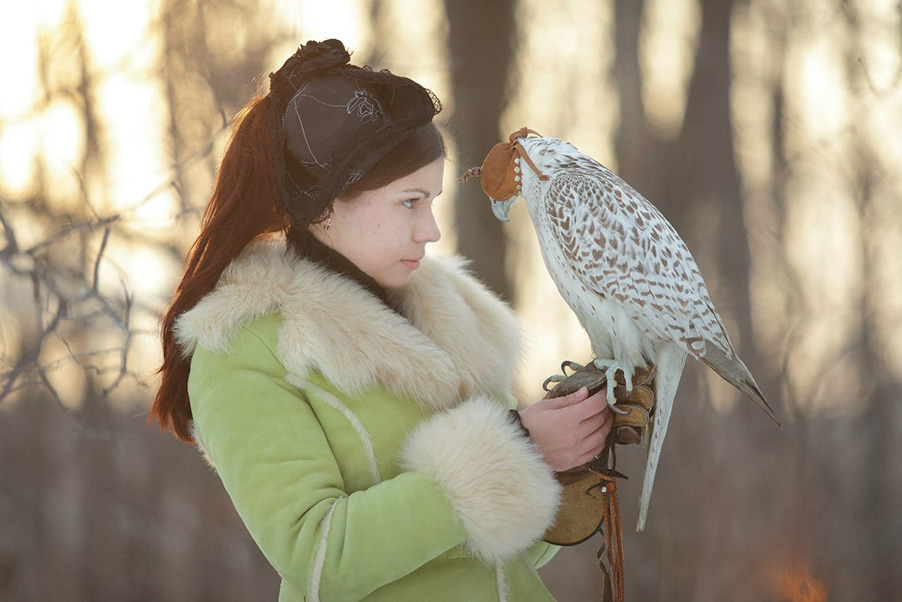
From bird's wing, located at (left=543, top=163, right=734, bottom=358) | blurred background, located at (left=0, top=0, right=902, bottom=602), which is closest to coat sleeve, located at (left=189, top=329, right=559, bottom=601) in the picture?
bird's wing, located at (left=543, top=163, right=734, bottom=358)

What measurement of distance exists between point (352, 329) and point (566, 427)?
0.88 ft

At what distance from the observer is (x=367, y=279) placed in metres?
0.96

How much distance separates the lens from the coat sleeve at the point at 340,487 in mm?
779

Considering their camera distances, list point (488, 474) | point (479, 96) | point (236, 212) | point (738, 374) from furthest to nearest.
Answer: point (479, 96)
point (738, 374)
point (236, 212)
point (488, 474)

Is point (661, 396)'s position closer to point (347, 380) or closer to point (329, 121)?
point (347, 380)

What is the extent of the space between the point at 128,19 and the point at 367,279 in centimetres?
155

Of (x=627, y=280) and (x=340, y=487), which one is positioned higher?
(x=627, y=280)

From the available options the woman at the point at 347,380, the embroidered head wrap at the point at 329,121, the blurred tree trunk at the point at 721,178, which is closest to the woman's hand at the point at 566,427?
the woman at the point at 347,380

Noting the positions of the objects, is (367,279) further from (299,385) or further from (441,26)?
(441,26)

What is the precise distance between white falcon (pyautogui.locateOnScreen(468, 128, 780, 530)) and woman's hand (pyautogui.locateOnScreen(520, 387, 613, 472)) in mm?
39

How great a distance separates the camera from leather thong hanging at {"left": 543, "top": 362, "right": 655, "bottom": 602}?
96cm

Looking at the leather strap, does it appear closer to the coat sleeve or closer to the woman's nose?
the coat sleeve

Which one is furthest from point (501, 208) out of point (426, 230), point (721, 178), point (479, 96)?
point (721, 178)

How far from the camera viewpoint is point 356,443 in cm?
87
